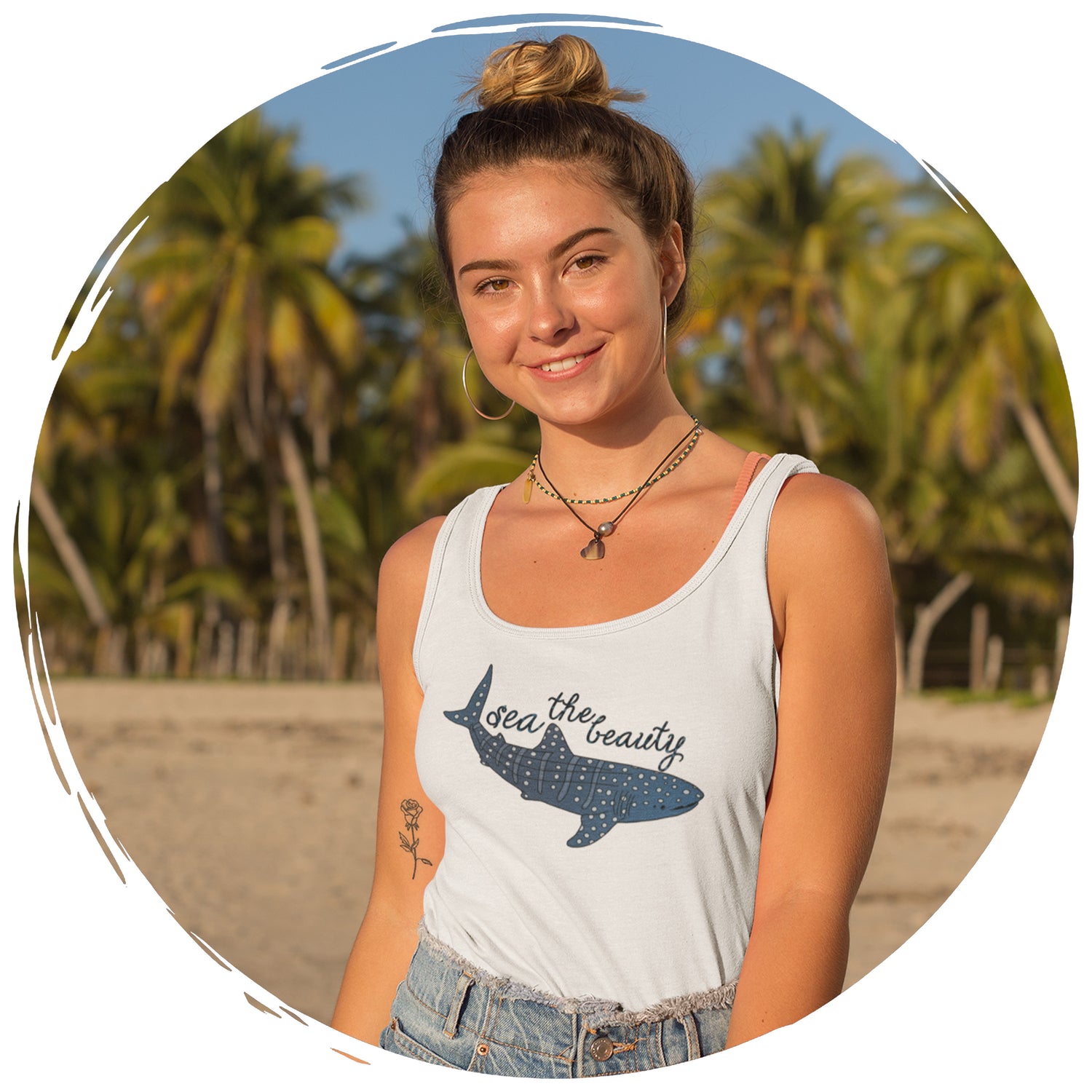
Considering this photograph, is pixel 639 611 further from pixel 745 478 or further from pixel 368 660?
pixel 368 660

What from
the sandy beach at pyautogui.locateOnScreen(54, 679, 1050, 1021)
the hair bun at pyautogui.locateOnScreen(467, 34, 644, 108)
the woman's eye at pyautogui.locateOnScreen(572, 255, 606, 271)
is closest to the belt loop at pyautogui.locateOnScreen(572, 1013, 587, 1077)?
the woman's eye at pyautogui.locateOnScreen(572, 255, 606, 271)

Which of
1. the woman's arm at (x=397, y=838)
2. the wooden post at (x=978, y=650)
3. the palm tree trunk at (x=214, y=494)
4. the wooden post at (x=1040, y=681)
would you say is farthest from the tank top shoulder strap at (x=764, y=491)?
the palm tree trunk at (x=214, y=494)

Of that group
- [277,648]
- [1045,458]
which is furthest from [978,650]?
[277,648]

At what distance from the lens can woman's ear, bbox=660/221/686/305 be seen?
5.68 ft

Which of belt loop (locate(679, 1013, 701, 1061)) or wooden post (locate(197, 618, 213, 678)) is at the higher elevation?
belt loop (locate(679, 1013, 701, 1061))

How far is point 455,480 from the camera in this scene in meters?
18.3

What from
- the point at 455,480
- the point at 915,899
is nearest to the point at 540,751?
the point at 915,899

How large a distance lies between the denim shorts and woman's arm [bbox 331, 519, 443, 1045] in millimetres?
164

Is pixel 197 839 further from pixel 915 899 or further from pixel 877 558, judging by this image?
pixel 877 558

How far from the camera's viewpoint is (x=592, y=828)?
1.55 metres

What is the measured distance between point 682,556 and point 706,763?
11.3 inches

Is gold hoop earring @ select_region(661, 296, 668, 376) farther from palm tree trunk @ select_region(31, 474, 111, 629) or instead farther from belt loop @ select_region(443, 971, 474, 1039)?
palm tree trunk @ select_region(31, 474, 111, 629)

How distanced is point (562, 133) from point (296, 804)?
14013 millimetres

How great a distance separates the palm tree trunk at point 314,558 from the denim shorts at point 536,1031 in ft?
69.8
